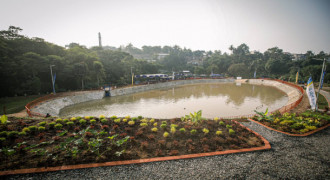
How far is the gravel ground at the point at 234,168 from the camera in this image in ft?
21.6

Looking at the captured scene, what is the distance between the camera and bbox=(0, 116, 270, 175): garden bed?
7.18 m

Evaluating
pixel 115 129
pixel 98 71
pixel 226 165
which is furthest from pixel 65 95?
pixel 226 165

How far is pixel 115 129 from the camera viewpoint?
1077 centimetres

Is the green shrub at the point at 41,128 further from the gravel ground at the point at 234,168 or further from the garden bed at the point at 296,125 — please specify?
the garden bed at the point at 296,125

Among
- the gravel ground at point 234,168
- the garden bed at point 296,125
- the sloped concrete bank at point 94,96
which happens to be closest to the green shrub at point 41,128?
the gravel ground at point 234,168

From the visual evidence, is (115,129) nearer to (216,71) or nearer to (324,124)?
(324,124)

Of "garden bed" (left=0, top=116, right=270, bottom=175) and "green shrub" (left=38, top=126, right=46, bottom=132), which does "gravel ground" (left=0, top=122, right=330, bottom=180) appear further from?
"green shrub" (left=38, top=126, right=46, bottom=132)

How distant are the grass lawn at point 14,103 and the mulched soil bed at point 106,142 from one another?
9.47 meters

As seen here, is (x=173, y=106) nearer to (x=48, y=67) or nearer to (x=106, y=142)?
(x=106, y=142)

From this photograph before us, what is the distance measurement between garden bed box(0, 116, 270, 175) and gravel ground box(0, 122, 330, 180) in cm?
35

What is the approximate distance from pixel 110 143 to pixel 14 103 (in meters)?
20.7

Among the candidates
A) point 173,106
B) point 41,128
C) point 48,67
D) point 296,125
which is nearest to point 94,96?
point 48,67

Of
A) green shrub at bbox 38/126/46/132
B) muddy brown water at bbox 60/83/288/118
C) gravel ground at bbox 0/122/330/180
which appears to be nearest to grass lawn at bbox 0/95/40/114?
muddy brown water at bbox 60/83/288/118

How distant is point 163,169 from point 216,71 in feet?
241
